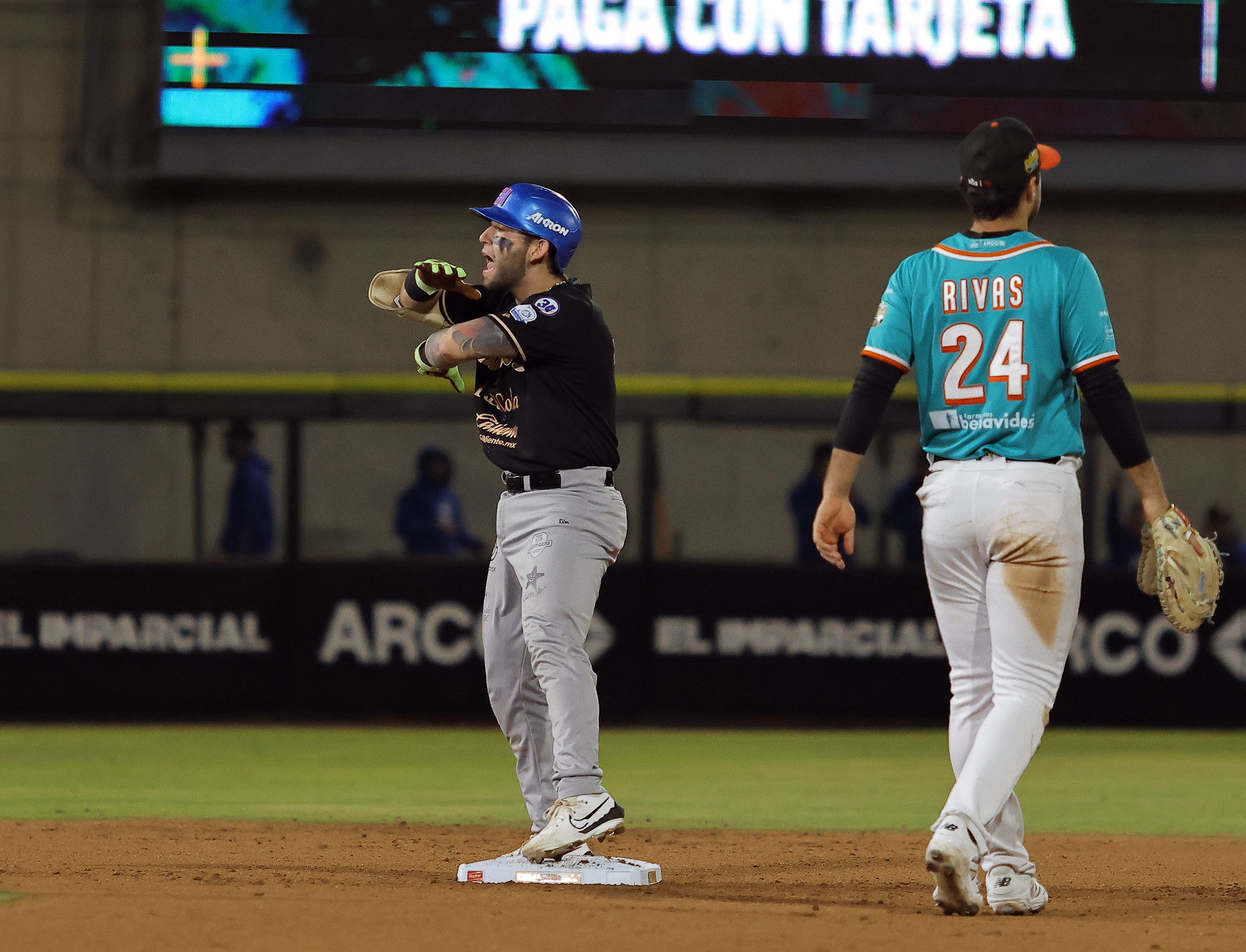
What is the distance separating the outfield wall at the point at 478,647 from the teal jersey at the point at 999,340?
6.51 metres

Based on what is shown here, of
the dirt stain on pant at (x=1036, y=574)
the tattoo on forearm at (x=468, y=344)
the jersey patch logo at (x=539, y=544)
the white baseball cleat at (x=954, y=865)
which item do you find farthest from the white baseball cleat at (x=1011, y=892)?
the tattoo on forearm at (x=468, y=344)

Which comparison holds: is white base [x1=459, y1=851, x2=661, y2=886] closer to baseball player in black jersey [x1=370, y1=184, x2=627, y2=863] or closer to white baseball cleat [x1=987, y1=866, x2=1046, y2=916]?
baseball player in black jersey [x1=370, y1=184, x2=627, y2=863]

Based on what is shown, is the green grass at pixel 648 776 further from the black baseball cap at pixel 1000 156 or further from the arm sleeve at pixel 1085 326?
the black baseball cap at pixel 1000 156

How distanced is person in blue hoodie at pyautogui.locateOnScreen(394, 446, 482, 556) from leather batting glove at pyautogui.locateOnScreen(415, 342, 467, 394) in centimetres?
600

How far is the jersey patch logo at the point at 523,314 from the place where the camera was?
4.53 meters

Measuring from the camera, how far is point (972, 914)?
397cm

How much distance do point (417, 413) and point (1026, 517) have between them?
764 centimetres

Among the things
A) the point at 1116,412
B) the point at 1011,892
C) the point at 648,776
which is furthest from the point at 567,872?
the point at 648,776

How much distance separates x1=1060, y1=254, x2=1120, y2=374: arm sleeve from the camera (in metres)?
4.01

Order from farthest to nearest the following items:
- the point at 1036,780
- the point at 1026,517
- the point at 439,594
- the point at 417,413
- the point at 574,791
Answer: the point at 417,413, the point at 439,594, the point at 1036,780, the point at 574,791, the point at 1026,517

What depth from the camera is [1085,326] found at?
13.1ft

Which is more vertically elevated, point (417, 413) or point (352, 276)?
point (352, 276)

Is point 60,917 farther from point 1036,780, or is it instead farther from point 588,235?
point 588,235

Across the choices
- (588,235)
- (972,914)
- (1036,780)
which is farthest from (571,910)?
(588,235)
